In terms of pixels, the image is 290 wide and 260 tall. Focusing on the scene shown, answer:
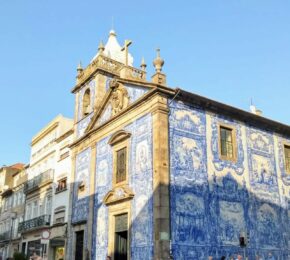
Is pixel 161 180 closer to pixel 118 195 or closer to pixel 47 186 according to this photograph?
pixel 118 195

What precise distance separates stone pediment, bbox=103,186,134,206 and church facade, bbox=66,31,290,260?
0.04 meters

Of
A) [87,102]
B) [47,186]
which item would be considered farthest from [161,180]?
[47,186]

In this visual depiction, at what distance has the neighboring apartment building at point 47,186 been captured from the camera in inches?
950

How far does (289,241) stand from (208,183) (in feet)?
16.7

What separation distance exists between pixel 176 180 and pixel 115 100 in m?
5.69

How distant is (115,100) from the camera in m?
19.3

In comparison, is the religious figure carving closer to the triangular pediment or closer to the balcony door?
the triangular pediment

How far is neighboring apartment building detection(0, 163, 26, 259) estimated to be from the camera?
34644mm

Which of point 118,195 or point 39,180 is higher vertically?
point 39,180

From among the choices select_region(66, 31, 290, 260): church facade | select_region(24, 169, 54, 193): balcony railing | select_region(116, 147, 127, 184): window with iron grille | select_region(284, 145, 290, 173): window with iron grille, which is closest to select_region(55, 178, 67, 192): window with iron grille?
select_region(24, 169, 54, 193): balcony railing

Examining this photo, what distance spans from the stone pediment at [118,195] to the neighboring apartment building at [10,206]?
16.4 m

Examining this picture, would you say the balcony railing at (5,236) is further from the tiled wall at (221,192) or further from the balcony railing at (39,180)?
the tiled wall at (221,192)

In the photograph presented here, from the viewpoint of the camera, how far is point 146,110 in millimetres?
16609

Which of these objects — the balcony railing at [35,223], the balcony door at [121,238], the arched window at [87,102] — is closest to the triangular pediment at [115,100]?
the arched window at [87,102]
